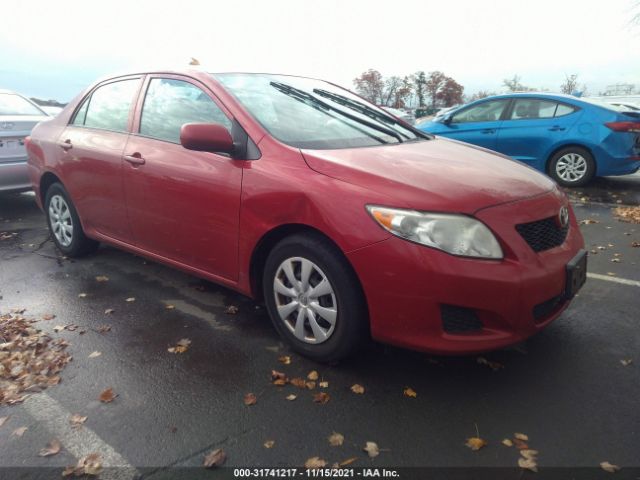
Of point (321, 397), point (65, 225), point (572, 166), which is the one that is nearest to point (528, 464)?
point (321, 397)

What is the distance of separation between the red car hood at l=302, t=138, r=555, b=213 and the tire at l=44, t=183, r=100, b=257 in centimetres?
288

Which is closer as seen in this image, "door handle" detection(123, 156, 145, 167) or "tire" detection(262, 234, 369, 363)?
"tire" detection(262, 234, 369, 363)

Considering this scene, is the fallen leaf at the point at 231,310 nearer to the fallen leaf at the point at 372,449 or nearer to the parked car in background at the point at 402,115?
the fallen leaf at the point at 372,449

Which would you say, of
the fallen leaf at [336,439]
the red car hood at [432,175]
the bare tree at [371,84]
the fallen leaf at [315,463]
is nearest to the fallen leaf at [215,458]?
the fallen leaf at [315,463]

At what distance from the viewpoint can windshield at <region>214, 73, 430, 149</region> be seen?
3.20 metres

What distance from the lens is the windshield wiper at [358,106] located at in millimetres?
3895

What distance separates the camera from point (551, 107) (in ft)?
26.9

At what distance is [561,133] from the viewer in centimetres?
796

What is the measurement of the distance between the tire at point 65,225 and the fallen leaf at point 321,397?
315 cm

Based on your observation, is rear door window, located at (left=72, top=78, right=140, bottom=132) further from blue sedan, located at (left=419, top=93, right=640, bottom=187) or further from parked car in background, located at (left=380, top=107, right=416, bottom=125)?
blue sedan, located at (left=419, top=93, right=640, bottom=187)

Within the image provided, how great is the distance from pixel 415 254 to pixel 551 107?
6922 millimetres

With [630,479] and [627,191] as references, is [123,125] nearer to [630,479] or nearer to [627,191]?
[630,479]

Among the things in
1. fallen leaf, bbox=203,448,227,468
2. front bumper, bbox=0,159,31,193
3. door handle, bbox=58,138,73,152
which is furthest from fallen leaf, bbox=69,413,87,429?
front bumper, bbox=0,159,31,193

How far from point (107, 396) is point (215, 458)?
33.1 inches
